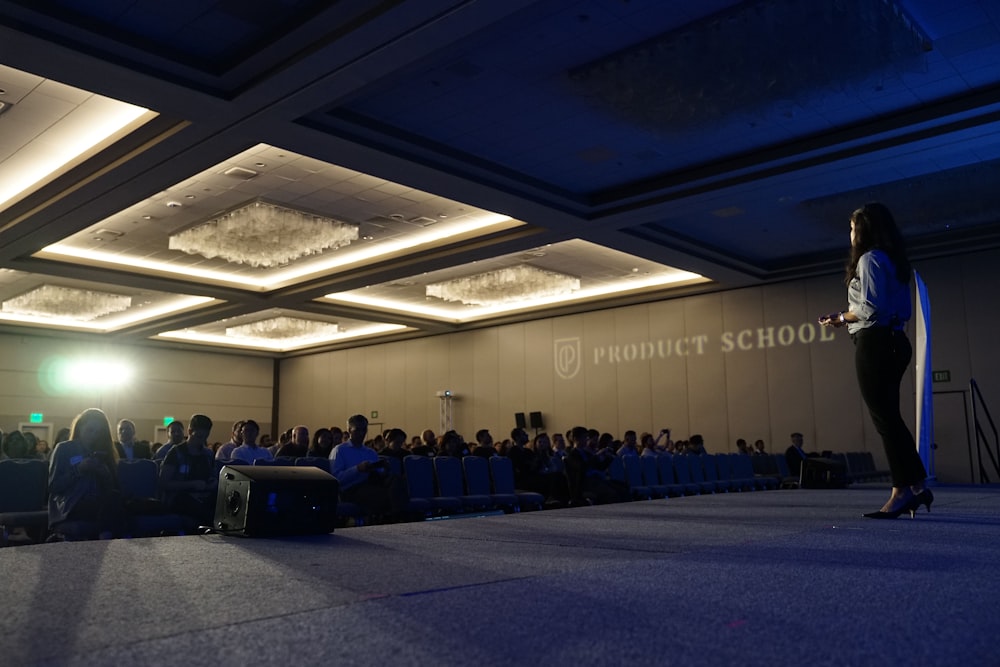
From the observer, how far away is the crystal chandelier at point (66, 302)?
55.2 feet

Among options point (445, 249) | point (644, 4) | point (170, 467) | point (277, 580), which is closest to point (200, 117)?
point (170, 467)

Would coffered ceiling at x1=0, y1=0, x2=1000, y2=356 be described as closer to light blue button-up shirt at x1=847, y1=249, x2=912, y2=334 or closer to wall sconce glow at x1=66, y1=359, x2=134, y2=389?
light blue button-up shirt at x1=847, y1=249, x2=912, y2=334

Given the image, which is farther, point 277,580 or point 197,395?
point 197,395

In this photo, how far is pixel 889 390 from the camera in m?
3.58

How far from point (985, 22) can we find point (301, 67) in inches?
257

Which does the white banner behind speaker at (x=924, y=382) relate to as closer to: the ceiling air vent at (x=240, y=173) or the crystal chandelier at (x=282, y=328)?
the ceiling air vent at (x=240, y=173)

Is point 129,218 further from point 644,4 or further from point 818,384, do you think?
point 818,384

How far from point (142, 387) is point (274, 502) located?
21875 mm

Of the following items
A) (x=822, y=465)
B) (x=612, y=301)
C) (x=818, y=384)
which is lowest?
(x=822, y=465)

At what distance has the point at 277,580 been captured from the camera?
2.03 meters

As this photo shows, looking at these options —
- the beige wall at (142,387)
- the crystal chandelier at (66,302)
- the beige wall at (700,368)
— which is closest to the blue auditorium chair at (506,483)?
the beige wall at (700,368)

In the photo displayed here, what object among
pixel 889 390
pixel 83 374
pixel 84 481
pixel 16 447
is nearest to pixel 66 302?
pixel 83 374

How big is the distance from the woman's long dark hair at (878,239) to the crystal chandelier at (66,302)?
55.5 ft

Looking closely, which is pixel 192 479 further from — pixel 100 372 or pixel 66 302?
pixel 100 372
